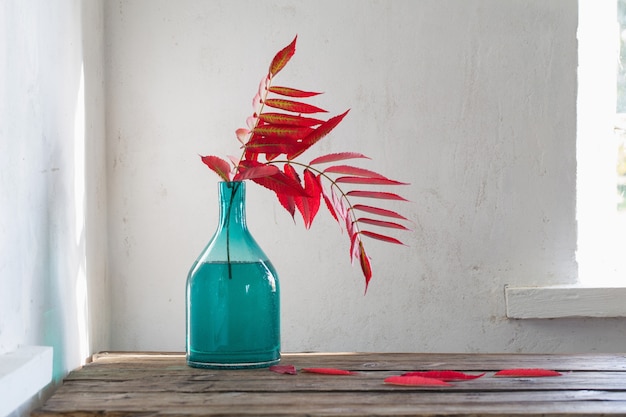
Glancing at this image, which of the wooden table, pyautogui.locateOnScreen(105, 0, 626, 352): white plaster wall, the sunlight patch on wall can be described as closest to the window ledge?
pyautogui.locateOnScreen(105, 0, 626, 352): white plaster wall

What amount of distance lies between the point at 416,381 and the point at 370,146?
676 mm

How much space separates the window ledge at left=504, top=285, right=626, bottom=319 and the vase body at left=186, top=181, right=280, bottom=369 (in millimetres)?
637

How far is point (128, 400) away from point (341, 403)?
0.96 feet

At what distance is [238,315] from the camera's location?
1418 millimetres

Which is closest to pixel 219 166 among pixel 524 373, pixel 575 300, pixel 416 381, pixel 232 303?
pixel 232 303

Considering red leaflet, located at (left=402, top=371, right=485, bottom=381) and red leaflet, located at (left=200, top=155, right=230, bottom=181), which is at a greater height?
red leaflet, located at (left=200, top=155, right=230, bottom=181)

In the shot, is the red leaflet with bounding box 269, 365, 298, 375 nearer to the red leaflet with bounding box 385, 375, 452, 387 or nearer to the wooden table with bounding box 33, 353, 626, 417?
the wooden table with bounding box 33, 353, 626, 417

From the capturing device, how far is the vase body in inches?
55.8

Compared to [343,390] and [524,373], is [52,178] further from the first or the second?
[524,373]

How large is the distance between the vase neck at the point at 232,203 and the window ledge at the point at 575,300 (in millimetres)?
681

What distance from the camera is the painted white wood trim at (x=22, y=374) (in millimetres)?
988

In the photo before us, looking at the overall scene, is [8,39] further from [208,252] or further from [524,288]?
[524,288]

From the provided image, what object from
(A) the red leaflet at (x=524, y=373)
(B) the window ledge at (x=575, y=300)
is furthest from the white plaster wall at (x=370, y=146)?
(A) the red leaflet at (x=524, y=373)

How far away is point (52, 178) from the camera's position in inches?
54.6
